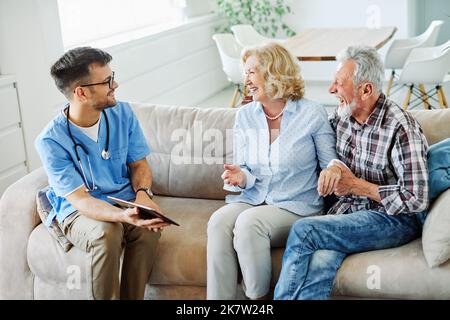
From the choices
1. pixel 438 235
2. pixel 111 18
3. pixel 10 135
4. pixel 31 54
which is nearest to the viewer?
pixel 438 235

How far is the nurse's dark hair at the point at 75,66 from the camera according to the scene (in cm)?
250

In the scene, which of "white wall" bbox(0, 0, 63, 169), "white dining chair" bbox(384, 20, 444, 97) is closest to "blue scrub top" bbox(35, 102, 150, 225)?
"white wall" bbox(0, 0, 63, 169)

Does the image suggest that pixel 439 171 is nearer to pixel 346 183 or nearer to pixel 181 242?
pixel 346 183

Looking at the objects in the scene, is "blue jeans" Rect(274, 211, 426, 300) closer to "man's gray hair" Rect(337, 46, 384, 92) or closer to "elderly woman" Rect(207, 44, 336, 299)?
"elderly woman" Rect(207, 44, 336, 299)

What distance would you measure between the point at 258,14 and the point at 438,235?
5.01 metres

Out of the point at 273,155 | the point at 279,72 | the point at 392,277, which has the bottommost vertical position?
the point at 392,277

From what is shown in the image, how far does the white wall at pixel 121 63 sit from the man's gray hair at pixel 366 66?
7.10 ft

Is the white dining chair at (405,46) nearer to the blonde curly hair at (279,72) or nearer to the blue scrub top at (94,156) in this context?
the blonde curly hair at (279,72)

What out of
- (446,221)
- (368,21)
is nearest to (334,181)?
(446,221)

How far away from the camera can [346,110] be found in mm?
2490

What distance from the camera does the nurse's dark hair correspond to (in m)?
2.50

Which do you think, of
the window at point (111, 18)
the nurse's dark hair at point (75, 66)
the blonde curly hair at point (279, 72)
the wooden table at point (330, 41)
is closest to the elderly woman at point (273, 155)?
the blonde curly hair at point (279, 72)

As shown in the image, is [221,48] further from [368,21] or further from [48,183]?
[48,183]

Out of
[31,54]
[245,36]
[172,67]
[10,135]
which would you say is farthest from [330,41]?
[10,135]
